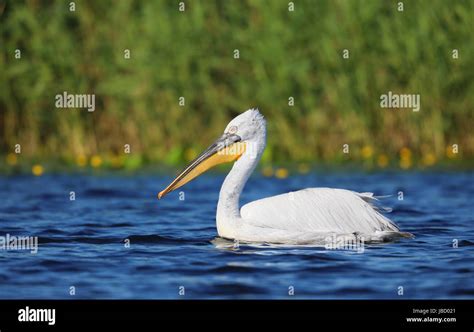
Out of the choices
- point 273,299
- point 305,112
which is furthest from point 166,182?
point 273,299

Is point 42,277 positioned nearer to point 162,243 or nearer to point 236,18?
point 162,243

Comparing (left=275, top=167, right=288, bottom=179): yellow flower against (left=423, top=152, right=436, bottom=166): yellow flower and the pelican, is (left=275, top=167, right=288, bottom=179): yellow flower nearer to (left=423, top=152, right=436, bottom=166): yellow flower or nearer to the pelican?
(left=423, top=152, right=436, bottom=166): yellow flower

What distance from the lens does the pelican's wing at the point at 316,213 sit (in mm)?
9453

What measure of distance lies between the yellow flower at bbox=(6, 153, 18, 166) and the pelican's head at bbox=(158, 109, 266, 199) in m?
8.24

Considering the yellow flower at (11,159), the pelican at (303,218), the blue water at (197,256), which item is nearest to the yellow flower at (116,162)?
the yellow flower at (11,159)

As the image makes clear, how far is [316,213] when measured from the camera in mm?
9484

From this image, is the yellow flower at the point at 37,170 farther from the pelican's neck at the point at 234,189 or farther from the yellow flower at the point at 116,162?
the pelican's neck at the point at 234,189

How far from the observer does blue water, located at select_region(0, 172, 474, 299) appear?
25.4 ft

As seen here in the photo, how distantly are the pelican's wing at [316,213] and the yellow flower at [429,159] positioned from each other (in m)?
7.23

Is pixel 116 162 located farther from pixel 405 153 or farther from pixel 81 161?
pixel 405 153

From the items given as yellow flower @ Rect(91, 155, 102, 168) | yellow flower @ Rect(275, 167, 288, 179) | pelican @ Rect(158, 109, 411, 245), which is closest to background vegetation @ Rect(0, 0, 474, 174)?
yellow flower @ Rect(91, 155, 102, 168)

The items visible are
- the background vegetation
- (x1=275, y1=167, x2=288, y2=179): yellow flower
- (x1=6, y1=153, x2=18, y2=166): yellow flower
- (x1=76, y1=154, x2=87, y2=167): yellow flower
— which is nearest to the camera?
(x1=275, y1=167, x2=288, y2=179): yellow flower

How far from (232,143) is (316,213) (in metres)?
1.06

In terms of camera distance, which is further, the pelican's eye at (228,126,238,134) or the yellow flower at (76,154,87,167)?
the yellow flower at (76,154,87,167)
